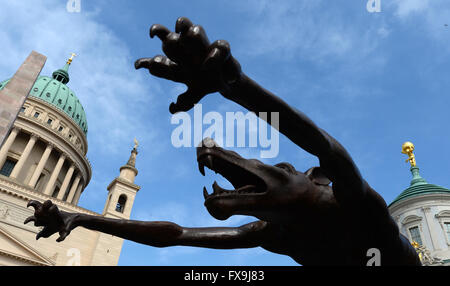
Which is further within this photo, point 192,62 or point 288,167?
point 288,167

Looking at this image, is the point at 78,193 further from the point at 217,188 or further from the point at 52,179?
the point at 217,188

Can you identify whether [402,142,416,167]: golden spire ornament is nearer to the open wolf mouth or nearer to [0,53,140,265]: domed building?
[0,53,140,265]: domed building

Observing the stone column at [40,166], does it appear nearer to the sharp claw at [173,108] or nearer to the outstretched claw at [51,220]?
the outstretched claw at [51,220]

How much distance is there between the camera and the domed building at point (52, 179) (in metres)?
35.3

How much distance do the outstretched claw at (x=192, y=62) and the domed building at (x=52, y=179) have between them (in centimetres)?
3339

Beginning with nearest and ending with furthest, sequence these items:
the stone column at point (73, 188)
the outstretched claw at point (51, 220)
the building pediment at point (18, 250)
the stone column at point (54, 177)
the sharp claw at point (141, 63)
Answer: the sharp claw at point (141, 63)
the outstretched claw at point (51, 220)
the building pediment at point (18, 250)
the stone column at point (54, 177)
the stone column at point (73, 188)

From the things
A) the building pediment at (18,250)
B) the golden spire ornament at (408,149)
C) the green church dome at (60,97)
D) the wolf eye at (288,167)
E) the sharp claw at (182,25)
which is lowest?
the wolf eye at (288,167)

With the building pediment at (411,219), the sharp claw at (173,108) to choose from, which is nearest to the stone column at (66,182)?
the building pediment at (411,219)

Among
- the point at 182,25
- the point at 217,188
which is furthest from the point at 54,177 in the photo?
the point at 182,25

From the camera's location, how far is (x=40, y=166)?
4941 centimetres

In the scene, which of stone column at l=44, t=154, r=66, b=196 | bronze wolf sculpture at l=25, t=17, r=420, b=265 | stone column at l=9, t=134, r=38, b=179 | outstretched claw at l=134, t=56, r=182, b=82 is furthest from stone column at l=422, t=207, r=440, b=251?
stone column at l=9, t=134, r=38, b=179

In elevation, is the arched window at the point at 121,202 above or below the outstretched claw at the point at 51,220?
above

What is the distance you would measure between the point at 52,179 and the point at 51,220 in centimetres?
5200

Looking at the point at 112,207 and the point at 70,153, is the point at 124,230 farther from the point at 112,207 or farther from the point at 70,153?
the point at 70,153
